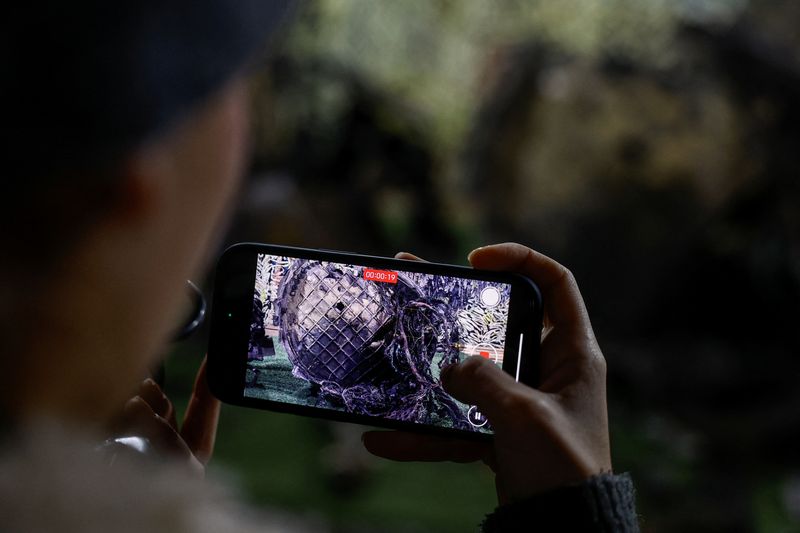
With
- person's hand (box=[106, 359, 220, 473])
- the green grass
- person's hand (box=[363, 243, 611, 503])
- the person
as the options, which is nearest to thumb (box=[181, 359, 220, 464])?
person's hand (box=[106, 359, 220, 473])

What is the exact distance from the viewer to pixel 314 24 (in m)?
2.60

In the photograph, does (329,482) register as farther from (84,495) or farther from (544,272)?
(84,495)

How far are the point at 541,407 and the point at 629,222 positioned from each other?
64.9 inches

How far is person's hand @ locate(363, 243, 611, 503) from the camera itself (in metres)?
0.51

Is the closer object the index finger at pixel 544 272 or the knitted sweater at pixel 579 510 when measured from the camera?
the knitted sweater at pixel 579 510

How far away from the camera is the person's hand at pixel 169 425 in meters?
0.57

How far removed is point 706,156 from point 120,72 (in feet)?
6.60

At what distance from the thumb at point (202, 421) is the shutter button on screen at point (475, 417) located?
0.22 meters

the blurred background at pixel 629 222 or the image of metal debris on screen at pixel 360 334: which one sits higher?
the blurred background at pixel 629 222

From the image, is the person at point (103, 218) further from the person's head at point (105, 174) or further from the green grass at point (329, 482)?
the green grass at point (329, 482)

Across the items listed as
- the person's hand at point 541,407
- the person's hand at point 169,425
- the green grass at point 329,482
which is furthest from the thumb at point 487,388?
the green grass at point 329,482

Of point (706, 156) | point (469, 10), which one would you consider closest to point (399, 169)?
point (469, 10)

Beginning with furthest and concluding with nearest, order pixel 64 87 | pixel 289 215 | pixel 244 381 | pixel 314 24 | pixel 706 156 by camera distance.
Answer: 1. pixel 314 24
2. pixel 289 215
3. pixel 706 156
4. pixel 244 381
5. pixel 64 87

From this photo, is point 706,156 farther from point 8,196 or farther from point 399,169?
point 8,196
